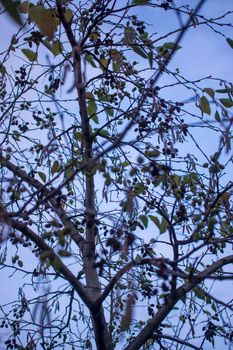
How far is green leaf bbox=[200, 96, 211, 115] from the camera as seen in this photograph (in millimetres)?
2156

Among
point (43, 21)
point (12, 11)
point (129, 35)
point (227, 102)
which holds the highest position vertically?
point (129, 35)

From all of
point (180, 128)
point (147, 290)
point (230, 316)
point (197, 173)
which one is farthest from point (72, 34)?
point (230, 316)

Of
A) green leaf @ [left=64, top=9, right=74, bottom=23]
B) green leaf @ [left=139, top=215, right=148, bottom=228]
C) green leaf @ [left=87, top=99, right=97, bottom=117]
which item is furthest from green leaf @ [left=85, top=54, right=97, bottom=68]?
green leaf @ [left=139, top=215, right=148, bottom=228]

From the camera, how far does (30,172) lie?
→ 2.49 metres

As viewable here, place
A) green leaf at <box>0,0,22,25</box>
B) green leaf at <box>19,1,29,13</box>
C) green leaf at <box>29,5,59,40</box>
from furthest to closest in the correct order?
1. green leaf at <box>19,1,29,13</box>
2. green leaf at <box>29,5,59,40</box>
3. green leaf at <box>0,0,22,25</box>

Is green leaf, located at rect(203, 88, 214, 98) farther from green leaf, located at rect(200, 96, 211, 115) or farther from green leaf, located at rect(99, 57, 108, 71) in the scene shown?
green leaf, located at rect(99, 57, 108, 71)

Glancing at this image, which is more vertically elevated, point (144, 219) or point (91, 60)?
point (91, 60)

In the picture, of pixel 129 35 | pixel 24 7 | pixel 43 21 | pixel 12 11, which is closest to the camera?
pixel 12 11

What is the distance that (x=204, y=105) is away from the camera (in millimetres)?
2164

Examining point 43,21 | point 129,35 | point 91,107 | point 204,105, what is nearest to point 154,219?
point 204,105

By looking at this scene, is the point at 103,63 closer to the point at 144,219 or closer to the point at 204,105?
the point at 204,105

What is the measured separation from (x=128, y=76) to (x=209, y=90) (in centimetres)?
45

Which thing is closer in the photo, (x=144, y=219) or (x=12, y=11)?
(x=12, y=11)

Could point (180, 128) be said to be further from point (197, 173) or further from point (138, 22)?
point (138, 22)
